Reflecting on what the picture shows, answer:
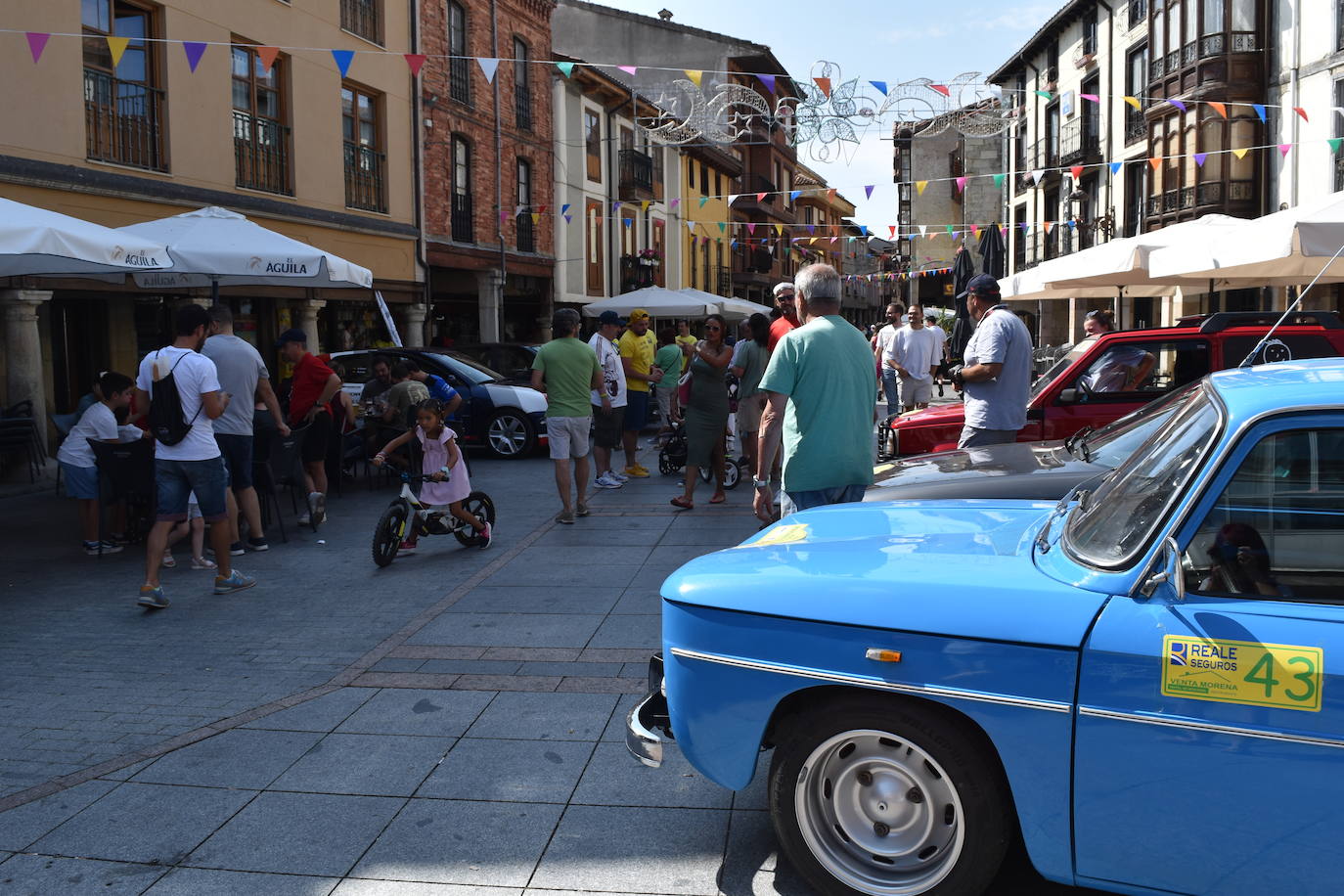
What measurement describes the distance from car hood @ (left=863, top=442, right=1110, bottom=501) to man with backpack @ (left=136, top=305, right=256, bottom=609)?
4045mm

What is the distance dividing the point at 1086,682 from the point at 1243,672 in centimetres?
36

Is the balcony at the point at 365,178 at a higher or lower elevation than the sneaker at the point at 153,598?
higher

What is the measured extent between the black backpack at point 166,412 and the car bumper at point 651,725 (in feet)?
14.0

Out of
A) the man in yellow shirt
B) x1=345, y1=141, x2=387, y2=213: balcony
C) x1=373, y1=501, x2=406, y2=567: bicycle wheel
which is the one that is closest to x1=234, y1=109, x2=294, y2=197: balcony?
x1=345, y1=141, x2=387, y2=213: balcony

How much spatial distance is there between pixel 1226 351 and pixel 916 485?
174 inches

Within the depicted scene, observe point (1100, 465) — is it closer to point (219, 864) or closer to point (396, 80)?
point (219, 864)

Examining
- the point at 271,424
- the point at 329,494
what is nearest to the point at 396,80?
the point at 329,494

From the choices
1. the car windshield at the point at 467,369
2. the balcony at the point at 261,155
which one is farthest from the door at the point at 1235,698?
the balcony at the point at 261,155

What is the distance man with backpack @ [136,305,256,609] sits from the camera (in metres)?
6.74

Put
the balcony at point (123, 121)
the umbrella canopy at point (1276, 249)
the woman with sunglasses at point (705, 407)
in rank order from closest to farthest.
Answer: the umbrella canopy at point (1276, 249)
the woman with sunglasses at point (705, 407)
the balcony at point (123, 121)

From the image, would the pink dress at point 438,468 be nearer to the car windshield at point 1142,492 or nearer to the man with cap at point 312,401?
the man with cap at point 312,401

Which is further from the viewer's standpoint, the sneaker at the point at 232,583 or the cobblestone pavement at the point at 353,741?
the sneaker at the point at 232,583

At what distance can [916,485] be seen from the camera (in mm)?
5852

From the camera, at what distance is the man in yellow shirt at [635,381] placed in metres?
12.9
